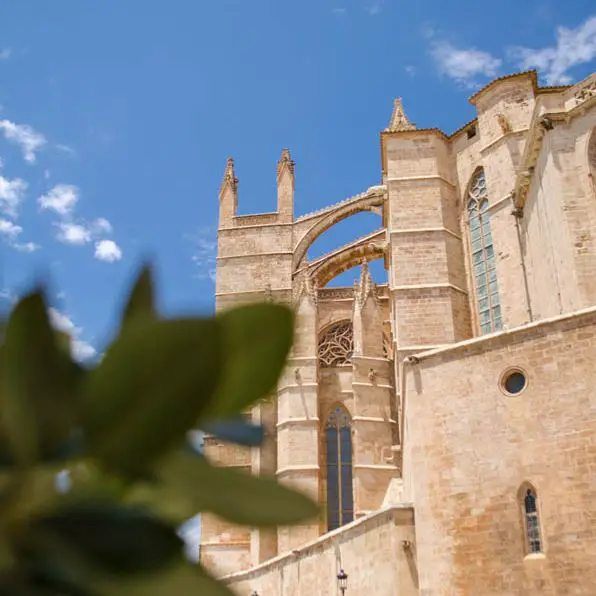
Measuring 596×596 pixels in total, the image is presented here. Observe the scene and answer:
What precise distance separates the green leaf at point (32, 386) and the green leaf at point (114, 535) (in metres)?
0.05

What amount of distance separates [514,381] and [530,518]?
171 centimetres

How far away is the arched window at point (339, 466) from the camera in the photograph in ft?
63.8

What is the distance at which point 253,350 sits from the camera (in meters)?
0.59

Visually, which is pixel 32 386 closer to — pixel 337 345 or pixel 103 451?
pixel 103 451

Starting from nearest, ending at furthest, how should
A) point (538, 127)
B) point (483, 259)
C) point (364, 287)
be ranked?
point (538, 127)
point (483, 259)
point (364, 287)

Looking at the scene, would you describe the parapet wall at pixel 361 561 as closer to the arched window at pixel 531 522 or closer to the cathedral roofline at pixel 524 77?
the arched window at pixel 531 522

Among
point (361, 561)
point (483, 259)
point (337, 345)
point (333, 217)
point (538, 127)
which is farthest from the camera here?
point (333, 217)

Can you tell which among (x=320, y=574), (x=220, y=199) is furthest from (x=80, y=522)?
(x=220, y=199)

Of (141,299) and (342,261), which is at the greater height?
(342,261)

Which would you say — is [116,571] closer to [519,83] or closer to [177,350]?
[177,350]

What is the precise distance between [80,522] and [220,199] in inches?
1024

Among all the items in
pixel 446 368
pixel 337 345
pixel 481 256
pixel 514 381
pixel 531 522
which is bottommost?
pixel 531 522

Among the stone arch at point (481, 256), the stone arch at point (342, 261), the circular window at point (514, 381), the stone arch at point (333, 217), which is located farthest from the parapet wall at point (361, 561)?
the stone arch at point (333, 217)

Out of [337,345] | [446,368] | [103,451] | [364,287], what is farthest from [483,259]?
[103,451]
